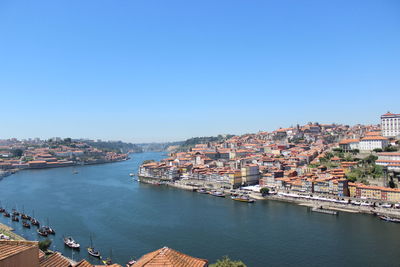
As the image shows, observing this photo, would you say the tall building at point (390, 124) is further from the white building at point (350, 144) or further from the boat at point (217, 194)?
the boat at point (217, 194)

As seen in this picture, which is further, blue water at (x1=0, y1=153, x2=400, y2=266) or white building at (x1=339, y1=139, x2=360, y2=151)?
white building at (x1=339, y1=139, x2=360, y2=151)

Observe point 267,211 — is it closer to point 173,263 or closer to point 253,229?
point 253,229

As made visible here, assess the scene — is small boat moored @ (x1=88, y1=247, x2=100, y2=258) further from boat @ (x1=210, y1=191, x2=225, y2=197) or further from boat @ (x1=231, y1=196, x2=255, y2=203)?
boat @ (x1=210, y1=191, x2=225, y2=197)

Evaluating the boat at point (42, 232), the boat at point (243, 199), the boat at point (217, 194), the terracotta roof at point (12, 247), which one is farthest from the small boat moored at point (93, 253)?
the boat at point (217, 194)

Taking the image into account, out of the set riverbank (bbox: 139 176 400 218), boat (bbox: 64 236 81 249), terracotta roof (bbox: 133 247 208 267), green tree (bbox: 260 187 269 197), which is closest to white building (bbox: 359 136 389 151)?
riverbank (bbox: 139 176 400 218)

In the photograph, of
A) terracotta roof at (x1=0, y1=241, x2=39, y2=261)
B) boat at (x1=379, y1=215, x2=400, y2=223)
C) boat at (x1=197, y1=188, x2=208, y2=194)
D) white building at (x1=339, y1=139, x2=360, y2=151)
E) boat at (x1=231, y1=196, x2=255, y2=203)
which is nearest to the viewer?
terracotta roof at (x1=0, y1=241, x2=39, y2=261)
